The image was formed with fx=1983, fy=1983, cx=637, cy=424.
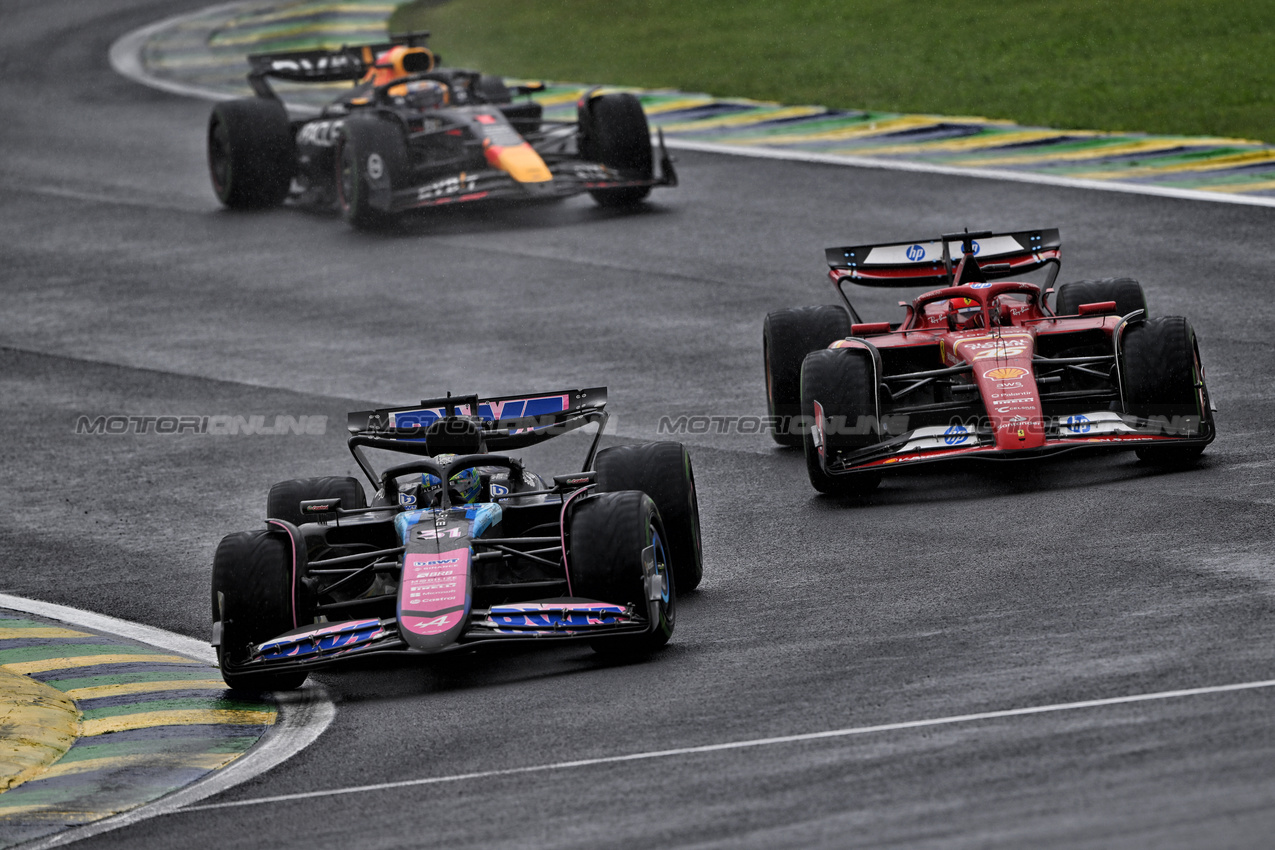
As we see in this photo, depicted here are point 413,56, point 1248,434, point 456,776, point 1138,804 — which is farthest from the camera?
point 413,56

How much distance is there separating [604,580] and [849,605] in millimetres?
1251

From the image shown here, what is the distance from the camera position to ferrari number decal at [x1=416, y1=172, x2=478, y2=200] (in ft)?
65.3

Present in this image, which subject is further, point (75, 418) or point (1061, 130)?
point (1061, 130)

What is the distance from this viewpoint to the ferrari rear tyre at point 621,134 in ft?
68.2

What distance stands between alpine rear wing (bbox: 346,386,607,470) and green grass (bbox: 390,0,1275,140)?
13657mm

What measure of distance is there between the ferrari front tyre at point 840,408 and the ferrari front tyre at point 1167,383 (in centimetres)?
144

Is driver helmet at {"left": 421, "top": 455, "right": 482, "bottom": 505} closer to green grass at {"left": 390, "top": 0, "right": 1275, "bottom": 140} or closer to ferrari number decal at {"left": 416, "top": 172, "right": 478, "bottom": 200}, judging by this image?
ferrari number decal at {"left": 416, "top": 172, "right": 478, "bottom": 200}

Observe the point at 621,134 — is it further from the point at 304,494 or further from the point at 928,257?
the point at 304,494

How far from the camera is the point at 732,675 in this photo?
27.1 ft

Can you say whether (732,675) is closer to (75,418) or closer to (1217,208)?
(75,418)

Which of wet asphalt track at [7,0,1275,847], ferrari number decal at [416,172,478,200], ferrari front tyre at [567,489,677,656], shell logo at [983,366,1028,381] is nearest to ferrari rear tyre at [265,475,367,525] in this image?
wet asphalt track at [7,0,1275,847]

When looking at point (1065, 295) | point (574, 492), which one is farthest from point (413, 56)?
point (574, 492)

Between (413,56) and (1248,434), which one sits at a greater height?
(413,56)

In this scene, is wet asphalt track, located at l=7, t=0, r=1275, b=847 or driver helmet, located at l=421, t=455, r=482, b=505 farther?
driver helmet, located at l=421, t=455, r=482, b=505
